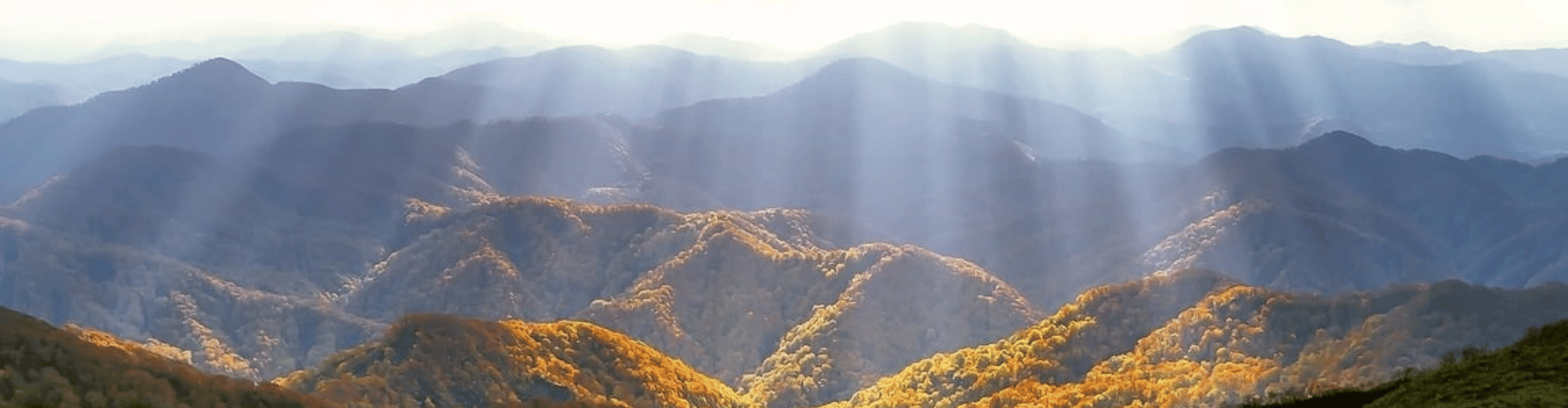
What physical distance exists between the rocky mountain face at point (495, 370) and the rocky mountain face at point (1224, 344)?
45.2 m

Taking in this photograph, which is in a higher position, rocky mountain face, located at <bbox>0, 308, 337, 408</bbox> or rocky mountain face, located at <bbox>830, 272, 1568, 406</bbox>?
rocky mountain face, located at <bbox>830, 272, 1568, 406</bbox>

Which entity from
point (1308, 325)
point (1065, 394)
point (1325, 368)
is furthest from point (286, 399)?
point (1308, 325)

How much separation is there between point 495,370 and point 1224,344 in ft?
316

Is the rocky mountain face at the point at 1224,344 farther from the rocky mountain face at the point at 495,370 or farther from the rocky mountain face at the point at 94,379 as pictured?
the rocky mountain face at the point at 94,379

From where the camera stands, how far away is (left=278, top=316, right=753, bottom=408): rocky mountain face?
131000mm

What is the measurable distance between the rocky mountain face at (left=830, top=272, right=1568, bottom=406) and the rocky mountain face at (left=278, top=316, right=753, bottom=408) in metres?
45.2

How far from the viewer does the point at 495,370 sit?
14275 centimetres

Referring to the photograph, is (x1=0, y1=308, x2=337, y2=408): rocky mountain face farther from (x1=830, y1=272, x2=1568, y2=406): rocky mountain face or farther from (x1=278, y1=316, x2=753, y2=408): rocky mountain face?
(x1=830, y1=272, x2=1568, y2=406): rocky mountain face

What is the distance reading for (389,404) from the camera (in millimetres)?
125438

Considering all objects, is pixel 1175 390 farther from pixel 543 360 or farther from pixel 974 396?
pixel 543 360

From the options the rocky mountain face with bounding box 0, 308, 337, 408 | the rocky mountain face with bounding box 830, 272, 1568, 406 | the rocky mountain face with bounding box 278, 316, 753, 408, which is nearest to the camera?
the rocky mountain face with bounding box 0, 308, 337, 408

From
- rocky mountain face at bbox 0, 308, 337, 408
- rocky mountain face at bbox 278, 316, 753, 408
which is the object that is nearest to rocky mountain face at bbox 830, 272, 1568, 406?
rocky mountain face at bbox 278, 316, 753, 408

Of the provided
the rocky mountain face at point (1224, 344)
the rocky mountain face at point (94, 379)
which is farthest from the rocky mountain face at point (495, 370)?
the rocky mountain face at point (1224, 344)

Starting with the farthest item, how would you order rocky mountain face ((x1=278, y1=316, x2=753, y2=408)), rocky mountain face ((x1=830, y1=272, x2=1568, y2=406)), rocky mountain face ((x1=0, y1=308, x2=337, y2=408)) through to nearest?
1. rocky mountain face ((x1=830, y1=272, x2=1568, y2=406))
2. rocky mountain face ((x1=278, y1=316, x2=753, y2=408))
3. rocky mountain face ((x1=0, y1=308, x2=337, y2=408))
